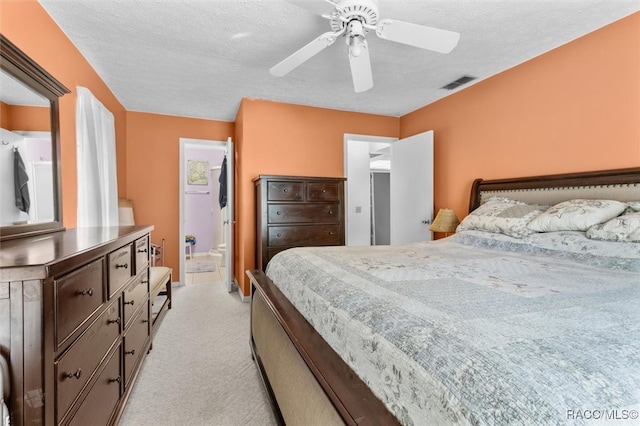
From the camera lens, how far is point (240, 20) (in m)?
2.12

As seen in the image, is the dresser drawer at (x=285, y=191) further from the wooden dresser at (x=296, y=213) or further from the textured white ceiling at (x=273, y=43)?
the textured white ceiling at (x=273, y=43)

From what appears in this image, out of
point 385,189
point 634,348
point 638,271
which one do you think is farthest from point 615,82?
point 385,189

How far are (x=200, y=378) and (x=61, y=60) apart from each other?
2.49m

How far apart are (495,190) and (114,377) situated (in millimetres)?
3321

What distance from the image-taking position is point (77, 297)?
1.04 meters

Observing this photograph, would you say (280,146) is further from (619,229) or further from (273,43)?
(619,229)

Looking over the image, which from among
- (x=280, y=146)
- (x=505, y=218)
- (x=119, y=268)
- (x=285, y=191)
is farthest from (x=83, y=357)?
(x=280, y=146)

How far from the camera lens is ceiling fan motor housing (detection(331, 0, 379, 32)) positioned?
1.62 metres

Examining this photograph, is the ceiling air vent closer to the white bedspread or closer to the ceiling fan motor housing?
the ceiling fan motor housing

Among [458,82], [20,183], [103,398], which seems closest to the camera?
[103,398]

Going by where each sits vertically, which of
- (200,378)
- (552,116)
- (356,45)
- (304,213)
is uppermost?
(356,45)

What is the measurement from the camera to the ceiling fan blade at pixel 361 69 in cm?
202

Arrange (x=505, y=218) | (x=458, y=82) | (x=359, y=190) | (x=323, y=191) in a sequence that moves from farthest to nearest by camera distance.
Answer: (x=359, y=190)
(x=323, y=191)
(x=458, y=82)
(x=505, y=218)

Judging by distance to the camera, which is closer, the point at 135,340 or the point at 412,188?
the point at 135,340
